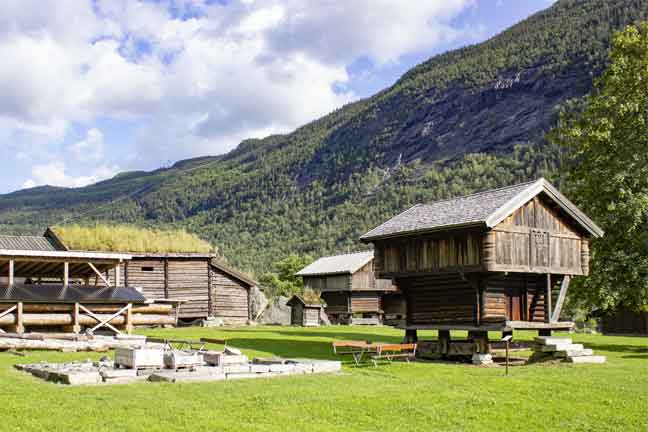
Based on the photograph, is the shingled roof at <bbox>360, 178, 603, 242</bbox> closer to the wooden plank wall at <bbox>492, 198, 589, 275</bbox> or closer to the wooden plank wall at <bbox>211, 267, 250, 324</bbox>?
the wooden plank wall at <bbox>492, 198, 589, 275</bbox>

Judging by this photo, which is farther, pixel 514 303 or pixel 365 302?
pixel 365 302

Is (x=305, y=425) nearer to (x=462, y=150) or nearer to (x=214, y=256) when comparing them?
(x=214, y=256)

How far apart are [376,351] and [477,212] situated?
20.6 feet

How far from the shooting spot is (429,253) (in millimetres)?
27859

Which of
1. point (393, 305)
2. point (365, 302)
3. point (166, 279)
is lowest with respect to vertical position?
point (393, 305)

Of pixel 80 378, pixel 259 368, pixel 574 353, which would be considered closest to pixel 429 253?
pixel 574 353

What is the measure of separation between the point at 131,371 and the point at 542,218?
16220 mm

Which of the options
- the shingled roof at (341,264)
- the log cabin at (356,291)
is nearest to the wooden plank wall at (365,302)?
the log cabin at (356,291)

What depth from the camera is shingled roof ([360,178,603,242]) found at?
84.9 ft

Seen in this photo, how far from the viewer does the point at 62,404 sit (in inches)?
563

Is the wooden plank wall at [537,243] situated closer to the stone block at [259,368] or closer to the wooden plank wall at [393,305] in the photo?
the stone block at [259,368]

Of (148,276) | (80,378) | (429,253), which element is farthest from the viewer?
(148,276)

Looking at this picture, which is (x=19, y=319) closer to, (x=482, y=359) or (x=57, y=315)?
(x=57, y=315)

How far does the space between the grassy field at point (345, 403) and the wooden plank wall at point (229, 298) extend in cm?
2558
